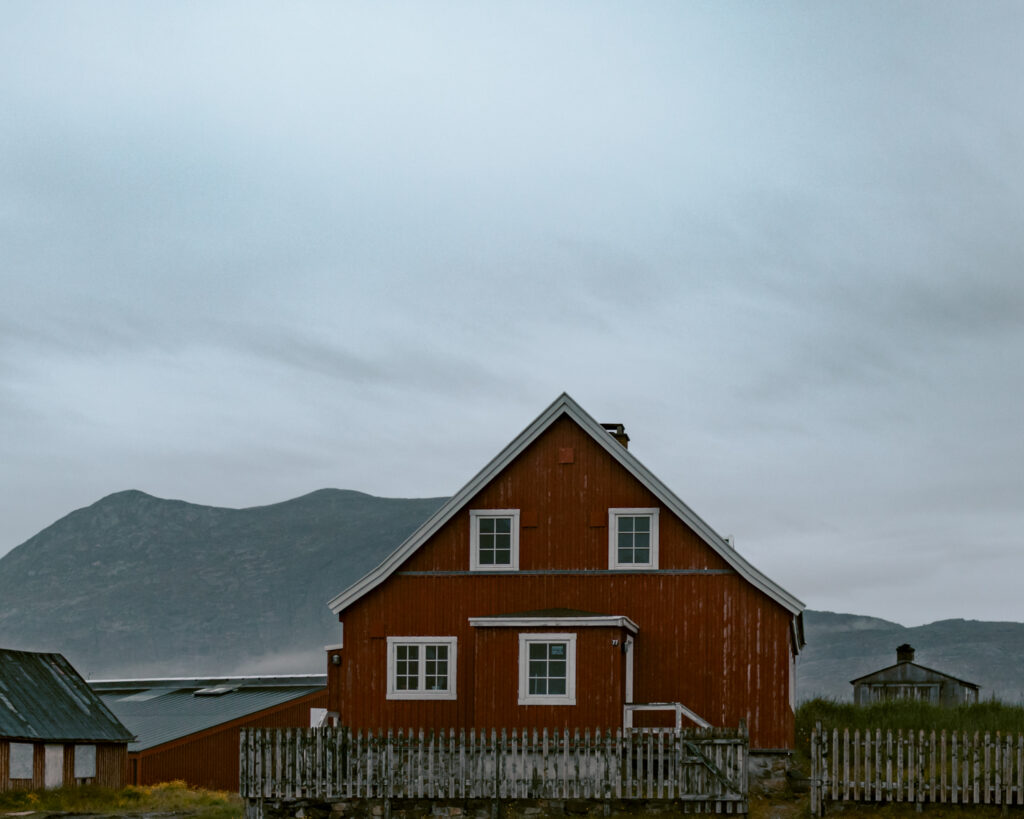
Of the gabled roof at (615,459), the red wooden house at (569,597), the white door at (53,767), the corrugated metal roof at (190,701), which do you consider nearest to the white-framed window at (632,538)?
the red wooden house at (569,597)

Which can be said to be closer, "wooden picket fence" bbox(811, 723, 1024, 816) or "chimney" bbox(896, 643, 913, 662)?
"wooden picket fence" bbox(811, 723, 1024, 816)

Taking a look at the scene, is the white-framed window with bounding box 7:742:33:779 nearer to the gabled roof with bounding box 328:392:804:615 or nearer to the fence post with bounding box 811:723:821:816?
the gabled roof with bounding box 328:392:804:615

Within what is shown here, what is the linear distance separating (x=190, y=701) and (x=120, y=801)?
16.2 meters

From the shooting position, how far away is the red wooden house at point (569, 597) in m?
37.8

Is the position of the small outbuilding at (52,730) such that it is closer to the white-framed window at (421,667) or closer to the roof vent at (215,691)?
the roof vent at (215,691)

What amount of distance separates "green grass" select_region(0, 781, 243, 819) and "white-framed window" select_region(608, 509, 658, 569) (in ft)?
43.0

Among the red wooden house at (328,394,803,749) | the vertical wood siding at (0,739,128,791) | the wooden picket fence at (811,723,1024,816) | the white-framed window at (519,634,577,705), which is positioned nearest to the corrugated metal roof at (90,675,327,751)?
the vertical wood siding at (0,739,128,791)

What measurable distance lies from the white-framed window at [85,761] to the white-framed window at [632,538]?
74.5 ft

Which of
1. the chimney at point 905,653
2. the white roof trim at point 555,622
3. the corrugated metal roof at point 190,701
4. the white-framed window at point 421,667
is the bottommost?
the corrugated metal roof at point 190,701

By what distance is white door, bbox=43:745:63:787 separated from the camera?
4991 centimetres

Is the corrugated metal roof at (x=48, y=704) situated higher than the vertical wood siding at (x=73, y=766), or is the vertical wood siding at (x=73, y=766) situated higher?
the corrugated metal roof at (x=48, y=704)

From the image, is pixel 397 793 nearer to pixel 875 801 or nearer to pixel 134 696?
pixel 875 801

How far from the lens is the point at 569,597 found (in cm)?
3894

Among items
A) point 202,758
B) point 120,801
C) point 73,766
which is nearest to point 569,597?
point 120,801
